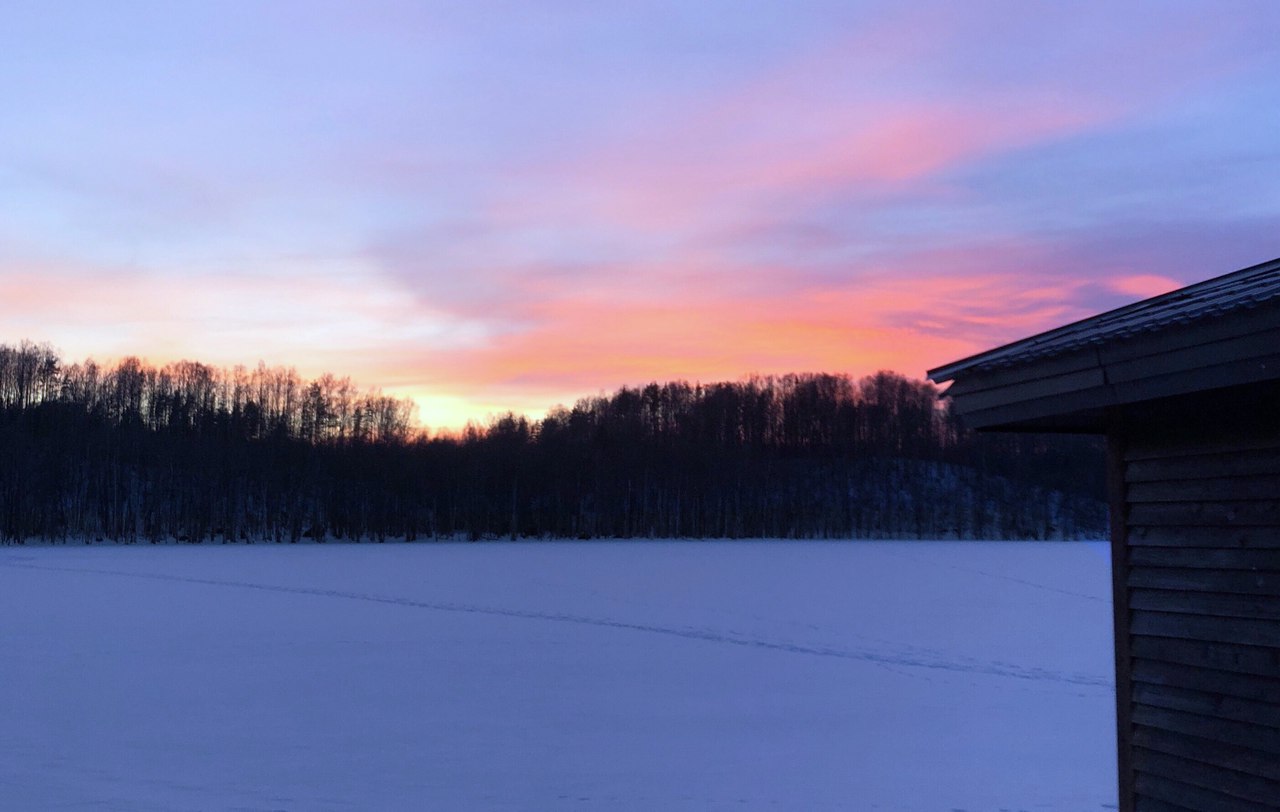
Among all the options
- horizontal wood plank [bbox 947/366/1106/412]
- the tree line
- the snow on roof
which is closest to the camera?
the snow on roof

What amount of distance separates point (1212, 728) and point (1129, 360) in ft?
4.86

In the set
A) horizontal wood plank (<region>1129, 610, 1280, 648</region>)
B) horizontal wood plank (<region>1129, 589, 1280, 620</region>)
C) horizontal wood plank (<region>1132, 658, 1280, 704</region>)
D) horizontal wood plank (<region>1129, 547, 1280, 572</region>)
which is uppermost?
horizontal wood plank (<region>1129, 547, 1280, 572</region>)

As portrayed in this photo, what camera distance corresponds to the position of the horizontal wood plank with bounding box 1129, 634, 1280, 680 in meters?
4.14

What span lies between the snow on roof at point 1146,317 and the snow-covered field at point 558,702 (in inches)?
141

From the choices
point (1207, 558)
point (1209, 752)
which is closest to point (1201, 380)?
point (1207, 558)

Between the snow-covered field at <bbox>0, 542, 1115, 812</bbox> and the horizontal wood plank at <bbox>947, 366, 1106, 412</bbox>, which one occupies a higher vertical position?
the horizontal wood plank at <bbox>947, 366, 1106, 412</bbox>

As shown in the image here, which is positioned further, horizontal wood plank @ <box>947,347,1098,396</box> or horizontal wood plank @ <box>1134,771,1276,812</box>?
horizontal wood plank @ <box>947,347,1098,396</box>

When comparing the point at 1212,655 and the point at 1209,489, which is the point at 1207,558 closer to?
the point at 1209,489

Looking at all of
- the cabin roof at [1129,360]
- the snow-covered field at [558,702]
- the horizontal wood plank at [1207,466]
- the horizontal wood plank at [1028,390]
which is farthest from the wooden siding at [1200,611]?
the snow-covered field at [558,702]

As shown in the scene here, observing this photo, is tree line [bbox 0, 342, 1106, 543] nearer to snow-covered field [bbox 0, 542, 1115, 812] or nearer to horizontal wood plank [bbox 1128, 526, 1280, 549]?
snow-covered field [bbox 0, 542, 1115, 812]

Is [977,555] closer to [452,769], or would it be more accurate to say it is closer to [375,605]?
[375,605]

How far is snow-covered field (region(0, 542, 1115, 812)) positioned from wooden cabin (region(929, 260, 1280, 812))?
2.85 meters

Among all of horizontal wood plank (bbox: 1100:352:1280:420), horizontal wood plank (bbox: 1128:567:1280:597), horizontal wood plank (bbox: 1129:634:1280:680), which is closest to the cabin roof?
horizontal wood plank (bbox: 1100:352:1280:420)

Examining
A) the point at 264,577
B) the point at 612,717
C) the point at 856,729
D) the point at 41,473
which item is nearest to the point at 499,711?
the point at 612,717
